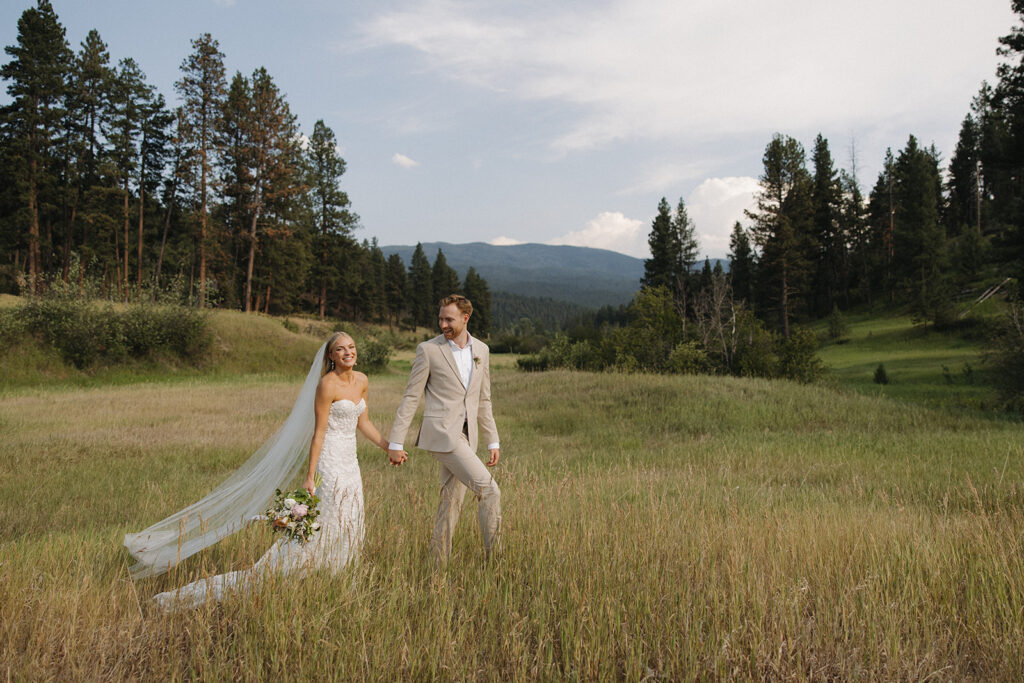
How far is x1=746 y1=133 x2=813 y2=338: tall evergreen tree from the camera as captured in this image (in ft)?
176

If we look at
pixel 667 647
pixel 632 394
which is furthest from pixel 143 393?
pixel 667 647

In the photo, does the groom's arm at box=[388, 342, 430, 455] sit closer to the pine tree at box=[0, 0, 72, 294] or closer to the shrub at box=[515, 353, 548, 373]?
the shrub at box=[515, 353, 548, 373]

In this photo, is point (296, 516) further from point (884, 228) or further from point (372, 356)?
point (884, 228)

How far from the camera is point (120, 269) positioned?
49812 millimetres

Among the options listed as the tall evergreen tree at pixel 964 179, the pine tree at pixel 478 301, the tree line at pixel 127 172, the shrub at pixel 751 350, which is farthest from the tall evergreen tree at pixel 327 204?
the tall evergreen tree at pixel 964 179

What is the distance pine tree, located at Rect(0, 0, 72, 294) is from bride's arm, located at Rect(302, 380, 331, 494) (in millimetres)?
43730

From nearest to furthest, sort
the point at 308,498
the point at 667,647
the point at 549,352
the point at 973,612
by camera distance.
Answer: the point at 667,647
the point at 973,612
the point at 308,498
the point at 549,352

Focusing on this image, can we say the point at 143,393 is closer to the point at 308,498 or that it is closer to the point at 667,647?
the point at 308,498

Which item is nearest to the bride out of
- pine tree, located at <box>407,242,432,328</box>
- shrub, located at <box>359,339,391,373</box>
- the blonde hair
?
the blonde hair

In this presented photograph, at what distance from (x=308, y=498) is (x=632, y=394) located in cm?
1535

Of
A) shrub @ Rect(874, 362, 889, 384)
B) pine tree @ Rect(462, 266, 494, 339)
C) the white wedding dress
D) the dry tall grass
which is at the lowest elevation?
shrub @ Rect(874, 362, 889, 384)

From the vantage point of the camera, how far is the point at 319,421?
15.4 ft

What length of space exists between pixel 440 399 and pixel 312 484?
1149 millimetres

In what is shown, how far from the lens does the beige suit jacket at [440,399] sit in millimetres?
4566
